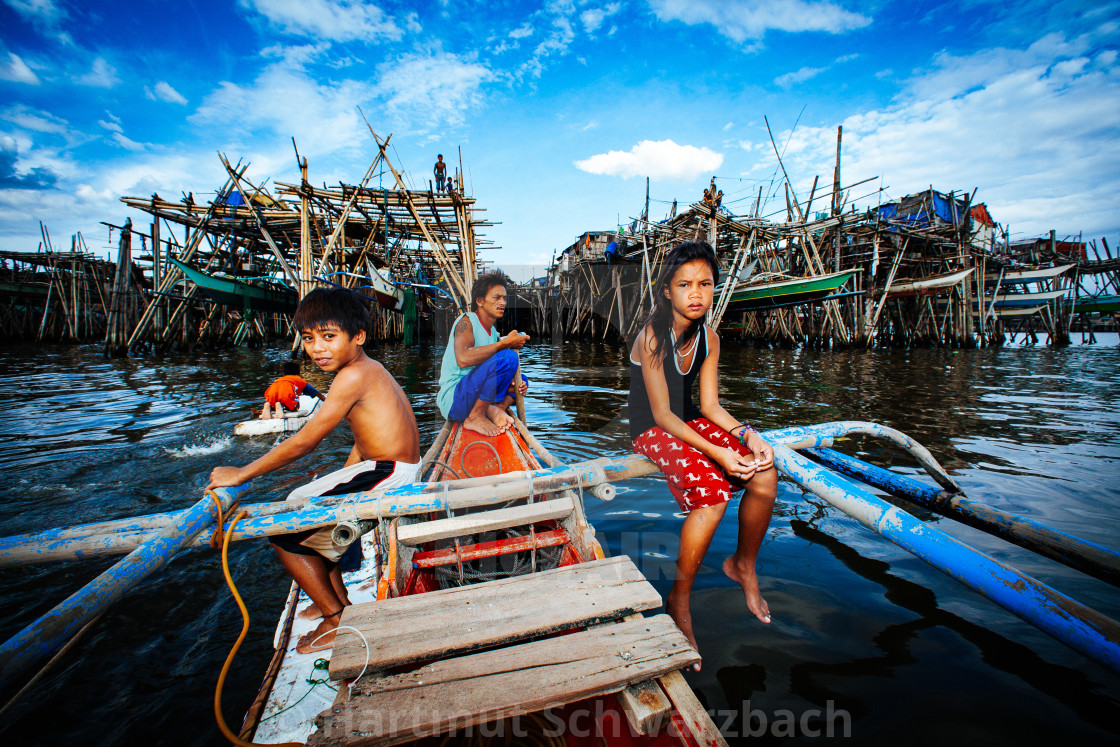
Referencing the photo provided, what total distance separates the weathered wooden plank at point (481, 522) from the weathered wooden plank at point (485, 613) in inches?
12.7

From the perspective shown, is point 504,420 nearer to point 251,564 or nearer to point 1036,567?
point 251,564

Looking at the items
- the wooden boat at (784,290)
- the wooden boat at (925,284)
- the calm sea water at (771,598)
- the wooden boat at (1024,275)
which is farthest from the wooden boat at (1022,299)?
the calm sea water at (771,598)

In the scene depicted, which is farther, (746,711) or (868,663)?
(868,663)

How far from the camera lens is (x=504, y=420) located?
14.6ft

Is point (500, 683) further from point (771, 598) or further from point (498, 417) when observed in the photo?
point (498, 417)

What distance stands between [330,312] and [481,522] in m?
1.34

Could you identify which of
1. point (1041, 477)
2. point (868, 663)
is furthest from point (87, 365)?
point (1041, 477)

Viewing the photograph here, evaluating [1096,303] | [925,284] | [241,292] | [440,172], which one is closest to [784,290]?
[925,284]

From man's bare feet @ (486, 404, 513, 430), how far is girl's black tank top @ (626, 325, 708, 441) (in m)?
2.06

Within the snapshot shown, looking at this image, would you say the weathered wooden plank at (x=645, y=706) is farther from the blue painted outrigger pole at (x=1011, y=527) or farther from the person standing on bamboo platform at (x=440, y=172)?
the person standing on bamboo platform at (x=440, y=172)

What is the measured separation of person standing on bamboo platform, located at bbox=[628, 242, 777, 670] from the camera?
1980 mm

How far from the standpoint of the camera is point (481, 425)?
4246 millimetres

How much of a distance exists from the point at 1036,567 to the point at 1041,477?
1.90 metres

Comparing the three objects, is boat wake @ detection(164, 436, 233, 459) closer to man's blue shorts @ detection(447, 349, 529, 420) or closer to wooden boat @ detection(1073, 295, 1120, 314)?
man's blue shorts @ detection(447, 349, 529, 420)
